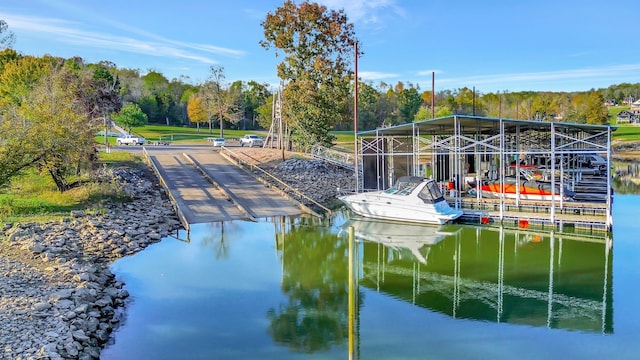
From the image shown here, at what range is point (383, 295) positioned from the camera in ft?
42.2

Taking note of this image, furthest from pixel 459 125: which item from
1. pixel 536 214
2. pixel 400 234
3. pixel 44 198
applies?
pixel 44 198

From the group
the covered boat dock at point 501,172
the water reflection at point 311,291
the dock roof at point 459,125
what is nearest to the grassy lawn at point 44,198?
the water reflection at point 311,291

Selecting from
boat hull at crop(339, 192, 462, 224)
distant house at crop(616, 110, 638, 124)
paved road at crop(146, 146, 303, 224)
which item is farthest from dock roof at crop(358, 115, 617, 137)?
distant house at crop(616, 110, 638, 124)

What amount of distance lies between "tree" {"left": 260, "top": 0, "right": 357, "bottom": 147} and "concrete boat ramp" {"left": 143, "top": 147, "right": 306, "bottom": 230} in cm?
729

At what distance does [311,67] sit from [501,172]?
20.1m

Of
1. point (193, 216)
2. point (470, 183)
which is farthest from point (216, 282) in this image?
point (470, 183)

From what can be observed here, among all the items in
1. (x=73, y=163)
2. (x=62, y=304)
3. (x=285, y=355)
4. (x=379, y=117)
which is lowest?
(x=285, y=355)

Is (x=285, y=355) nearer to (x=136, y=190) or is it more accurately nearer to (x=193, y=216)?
(x=193, y=216)

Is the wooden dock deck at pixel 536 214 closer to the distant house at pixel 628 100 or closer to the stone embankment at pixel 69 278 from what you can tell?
the stone embankment at pixel 69 278

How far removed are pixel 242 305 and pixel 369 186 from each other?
15.8 metres

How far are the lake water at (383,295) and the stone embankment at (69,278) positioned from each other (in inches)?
20.7

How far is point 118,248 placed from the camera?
16.2 meters

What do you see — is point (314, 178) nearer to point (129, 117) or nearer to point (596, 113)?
point (129, 117)

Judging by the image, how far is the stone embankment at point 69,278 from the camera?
8.98 metres
